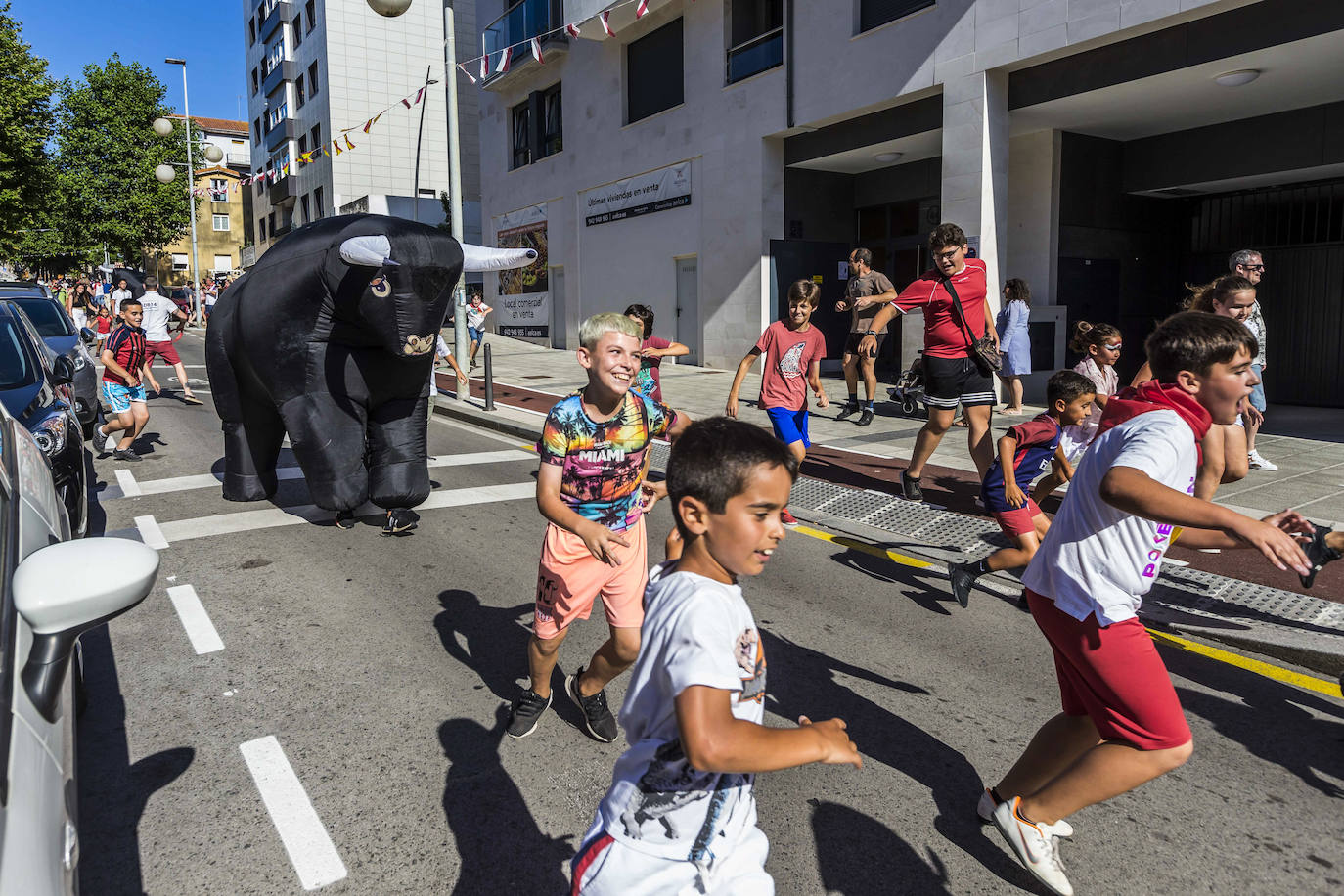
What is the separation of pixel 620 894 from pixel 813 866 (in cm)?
132

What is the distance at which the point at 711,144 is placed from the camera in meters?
17.8

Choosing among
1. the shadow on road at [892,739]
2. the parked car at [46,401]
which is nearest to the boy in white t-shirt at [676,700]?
the shadow on road at [892,739]

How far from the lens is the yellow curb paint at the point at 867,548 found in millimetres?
6200

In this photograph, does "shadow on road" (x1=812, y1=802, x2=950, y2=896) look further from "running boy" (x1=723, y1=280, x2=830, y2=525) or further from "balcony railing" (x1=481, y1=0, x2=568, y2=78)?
"balcony railing" (x1=481, y1=0, x2=568, y2=78)

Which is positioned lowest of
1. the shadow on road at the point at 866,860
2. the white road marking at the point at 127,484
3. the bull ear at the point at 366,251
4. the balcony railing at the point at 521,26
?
the shadow on road at the point at 866,860

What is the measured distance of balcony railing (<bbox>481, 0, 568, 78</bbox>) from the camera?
21531mm

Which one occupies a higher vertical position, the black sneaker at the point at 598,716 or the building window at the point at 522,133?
the building window at the point at 522,133

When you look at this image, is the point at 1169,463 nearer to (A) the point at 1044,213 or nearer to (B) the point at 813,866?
(B) the point at 813,866

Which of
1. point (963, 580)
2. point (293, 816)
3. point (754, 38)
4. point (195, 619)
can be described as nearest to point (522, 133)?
point (754, 38)

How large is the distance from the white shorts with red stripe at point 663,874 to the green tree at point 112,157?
153 feet

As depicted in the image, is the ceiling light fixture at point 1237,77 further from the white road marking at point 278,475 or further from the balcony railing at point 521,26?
the balcony railing at point 521,26

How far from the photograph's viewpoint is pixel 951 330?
23.4 feet

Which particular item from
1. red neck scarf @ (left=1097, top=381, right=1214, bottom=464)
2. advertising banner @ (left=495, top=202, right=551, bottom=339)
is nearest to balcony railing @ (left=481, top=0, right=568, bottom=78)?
advertising banner @ (left=495, top=202, right=551, bottom=339)

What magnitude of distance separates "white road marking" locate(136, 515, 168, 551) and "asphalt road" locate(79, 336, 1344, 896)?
0.76m
